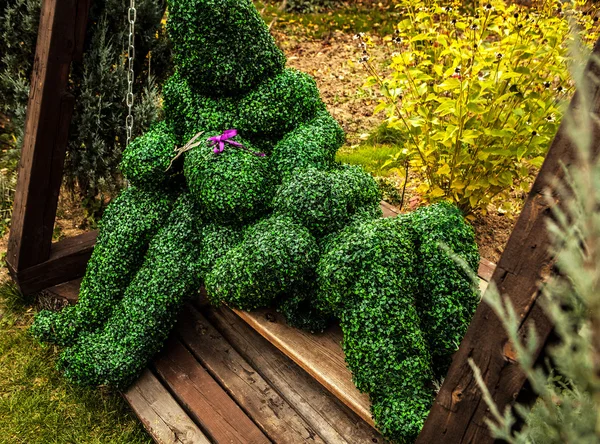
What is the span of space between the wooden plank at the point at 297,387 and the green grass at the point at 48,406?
25.6 inches

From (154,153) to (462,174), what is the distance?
1.84 metres

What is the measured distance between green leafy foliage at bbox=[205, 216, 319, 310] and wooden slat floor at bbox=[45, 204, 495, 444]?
22 cm

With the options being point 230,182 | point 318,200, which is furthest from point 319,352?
point 230,182

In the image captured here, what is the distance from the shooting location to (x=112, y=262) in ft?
9.20

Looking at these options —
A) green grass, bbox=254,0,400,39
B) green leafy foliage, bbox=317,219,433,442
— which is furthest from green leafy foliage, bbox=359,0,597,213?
green grass, bbox=254,0,400,39

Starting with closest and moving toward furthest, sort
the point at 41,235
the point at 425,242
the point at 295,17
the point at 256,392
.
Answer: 1. the point at 425,242
2. the point at 256,392
3. the point at 41,235
4. the point at 295,17

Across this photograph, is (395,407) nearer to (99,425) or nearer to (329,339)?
(329,339)

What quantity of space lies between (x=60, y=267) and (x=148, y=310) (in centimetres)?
95

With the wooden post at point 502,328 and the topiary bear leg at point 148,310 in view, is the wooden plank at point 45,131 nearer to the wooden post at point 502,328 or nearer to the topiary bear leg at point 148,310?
the topiary bear leg at point 148,310

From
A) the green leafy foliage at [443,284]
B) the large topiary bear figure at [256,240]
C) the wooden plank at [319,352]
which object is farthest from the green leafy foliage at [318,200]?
the wooden plank at [319,352]

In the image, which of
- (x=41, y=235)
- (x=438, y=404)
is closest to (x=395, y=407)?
(x=438, y=404)

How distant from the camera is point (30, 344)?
10.2 feet

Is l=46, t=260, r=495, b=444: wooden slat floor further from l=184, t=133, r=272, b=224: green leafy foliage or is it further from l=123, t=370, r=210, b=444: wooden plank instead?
l=184, t=133, r=272, b=224: green leafy foliage

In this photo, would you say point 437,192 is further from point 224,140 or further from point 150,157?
point 150,157
